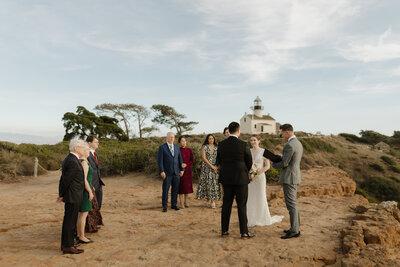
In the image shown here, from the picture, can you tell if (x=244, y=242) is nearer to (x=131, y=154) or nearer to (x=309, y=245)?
(x=309, y=245)

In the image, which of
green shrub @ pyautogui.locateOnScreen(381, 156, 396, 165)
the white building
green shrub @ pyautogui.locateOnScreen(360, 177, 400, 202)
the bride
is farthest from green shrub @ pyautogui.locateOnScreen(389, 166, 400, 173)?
the bride

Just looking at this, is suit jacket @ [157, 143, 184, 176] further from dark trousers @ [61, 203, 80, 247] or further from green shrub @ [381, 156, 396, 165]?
green shrub @ [381, 156, 396, 165]

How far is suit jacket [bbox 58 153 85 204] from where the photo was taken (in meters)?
3.75

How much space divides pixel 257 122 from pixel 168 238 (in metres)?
50.0

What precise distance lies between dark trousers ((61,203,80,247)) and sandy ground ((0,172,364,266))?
207mm

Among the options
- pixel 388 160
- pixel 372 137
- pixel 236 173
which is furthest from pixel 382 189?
pixel 372 137

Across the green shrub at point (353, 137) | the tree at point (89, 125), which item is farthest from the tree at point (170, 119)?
the green shrub at point (353, 137)

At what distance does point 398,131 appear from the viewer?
193 feet

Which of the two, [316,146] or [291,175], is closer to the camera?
[291,175]

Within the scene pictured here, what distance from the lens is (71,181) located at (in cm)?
377

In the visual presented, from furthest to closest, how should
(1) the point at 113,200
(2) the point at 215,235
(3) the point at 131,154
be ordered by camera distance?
(3) the point at 131,154 < (1) the point at 113,200 < (2) the point at 215,235

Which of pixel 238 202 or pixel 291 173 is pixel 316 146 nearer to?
pixel 291 173

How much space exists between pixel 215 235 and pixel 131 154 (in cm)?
954

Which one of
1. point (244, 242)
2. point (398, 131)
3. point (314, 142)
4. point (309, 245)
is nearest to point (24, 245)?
point (244, 242)
